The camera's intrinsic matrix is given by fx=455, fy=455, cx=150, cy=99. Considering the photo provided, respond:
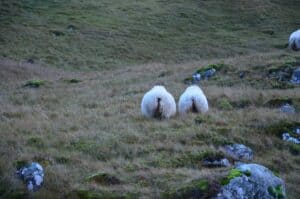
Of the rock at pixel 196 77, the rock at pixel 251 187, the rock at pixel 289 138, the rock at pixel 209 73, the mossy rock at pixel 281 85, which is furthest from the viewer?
the rock at pixel 209 73

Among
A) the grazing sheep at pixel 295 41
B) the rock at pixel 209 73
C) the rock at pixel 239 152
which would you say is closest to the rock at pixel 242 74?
the rock at pixel 209 73

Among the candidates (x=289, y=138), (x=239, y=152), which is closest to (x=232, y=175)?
(x=239, y=152)

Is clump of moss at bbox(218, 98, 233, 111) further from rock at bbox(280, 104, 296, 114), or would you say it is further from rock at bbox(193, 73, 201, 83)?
rock at bbox(193, 73, 201, 83)

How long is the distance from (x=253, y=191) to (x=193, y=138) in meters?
4.28

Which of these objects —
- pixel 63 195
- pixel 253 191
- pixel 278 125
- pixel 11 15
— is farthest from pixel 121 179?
pixel 11 15

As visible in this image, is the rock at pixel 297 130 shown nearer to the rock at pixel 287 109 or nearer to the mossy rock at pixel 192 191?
the rock at pixel 287 109

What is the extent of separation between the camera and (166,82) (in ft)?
80.4

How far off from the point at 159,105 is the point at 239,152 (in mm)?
4149

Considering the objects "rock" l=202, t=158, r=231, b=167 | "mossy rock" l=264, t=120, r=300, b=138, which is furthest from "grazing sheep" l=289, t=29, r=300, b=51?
"rock" l=202, t=158, r=231, b=167

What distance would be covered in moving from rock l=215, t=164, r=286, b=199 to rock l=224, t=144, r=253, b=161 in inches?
108

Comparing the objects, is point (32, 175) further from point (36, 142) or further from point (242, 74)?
point (242, 74)

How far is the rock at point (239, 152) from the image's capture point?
1168 cm

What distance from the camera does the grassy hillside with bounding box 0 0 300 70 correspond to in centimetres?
4038

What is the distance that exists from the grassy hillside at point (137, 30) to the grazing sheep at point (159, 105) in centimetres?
2213
